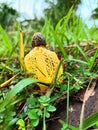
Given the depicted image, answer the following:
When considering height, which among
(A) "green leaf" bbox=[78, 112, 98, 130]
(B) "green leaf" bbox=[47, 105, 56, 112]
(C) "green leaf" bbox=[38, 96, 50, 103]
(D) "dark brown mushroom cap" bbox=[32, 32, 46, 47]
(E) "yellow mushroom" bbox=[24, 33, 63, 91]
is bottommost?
(A) "green leaf" bbox=[78, 112, 98, 130]

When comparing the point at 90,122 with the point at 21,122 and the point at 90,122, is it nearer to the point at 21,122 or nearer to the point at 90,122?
the point at 90,122

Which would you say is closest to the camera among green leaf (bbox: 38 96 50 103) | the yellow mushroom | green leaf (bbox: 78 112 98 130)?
green leaf (bbox: 78 112 98 130)

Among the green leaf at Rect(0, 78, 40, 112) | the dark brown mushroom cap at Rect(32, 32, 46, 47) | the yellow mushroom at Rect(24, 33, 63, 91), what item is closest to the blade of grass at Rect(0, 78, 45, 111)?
the green leaf at Rect(0, 78, 40, 112)

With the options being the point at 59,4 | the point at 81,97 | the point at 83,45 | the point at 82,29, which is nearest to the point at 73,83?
the point at 81,97

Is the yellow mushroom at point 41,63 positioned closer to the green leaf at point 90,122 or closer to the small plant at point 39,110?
the small plant at point 39,110

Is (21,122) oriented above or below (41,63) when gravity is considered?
below

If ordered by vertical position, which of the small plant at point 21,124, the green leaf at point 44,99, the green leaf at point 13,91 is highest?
the green leaf at point 13,91

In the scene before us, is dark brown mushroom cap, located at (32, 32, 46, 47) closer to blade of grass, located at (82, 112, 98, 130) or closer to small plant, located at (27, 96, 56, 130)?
small plant, located at (27, 96, 56, 130)

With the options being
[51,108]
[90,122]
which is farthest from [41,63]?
[90,122]

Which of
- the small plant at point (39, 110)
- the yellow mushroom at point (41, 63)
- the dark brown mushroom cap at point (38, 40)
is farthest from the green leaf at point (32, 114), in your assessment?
the dark brown mushroom cap at point (38, 40)
